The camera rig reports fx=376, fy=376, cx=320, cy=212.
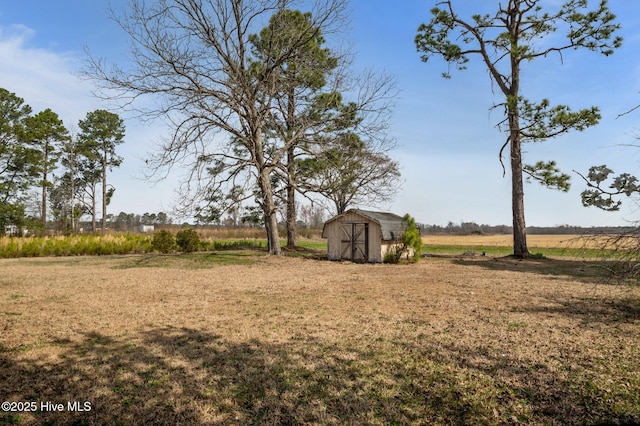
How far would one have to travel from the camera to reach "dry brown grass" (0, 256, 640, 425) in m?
3.41

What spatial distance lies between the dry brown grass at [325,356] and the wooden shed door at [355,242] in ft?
29.6

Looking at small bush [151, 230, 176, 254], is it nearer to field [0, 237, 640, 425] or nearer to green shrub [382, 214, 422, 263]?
green shrub [382, 214, 422, 263]

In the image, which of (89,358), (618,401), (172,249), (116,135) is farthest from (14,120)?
(618,401)

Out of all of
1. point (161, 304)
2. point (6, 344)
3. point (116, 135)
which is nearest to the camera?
point (6, 344)

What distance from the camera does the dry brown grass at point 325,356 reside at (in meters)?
3.41

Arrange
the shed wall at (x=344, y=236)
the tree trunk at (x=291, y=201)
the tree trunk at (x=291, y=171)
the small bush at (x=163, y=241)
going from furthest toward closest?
the small bush at (x=163, y=241) < the tree trunk at (x=291, y=201) < the tree trunk at (x=291, y=171) < the shed wall at (x=344, y=236)

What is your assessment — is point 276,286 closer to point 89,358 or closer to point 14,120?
point 89,358

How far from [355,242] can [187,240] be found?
11.2 meters

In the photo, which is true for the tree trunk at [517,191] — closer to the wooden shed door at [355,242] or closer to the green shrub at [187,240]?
the wooden shed door at [355,242]

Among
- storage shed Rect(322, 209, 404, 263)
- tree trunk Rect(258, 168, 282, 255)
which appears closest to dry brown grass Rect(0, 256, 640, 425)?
storage shed Rect(322, 209, 404, 263)

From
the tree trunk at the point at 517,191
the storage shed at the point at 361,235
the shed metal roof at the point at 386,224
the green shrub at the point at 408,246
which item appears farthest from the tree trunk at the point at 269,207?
the tree trunk at the point at 517,191

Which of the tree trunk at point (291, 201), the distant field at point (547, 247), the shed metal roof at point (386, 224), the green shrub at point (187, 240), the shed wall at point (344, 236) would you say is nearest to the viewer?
the distant field at point (547, 247)

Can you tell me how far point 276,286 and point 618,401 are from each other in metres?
8.08

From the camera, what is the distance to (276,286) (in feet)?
34.4
